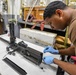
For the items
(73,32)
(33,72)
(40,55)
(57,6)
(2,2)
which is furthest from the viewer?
(2,2)

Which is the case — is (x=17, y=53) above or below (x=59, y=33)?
below

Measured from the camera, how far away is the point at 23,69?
1.14 meters

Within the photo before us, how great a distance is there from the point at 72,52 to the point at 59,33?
86 cm

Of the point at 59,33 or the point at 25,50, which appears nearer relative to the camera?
the point at 25,50

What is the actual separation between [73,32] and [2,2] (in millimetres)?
2800

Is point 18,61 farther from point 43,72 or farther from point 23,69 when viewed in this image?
point 43,72

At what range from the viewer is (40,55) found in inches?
48.4

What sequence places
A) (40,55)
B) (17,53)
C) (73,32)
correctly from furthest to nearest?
(17,53) < (40,55) < (73,32)

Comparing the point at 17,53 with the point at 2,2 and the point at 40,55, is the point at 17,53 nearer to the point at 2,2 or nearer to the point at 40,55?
the point at 40,55

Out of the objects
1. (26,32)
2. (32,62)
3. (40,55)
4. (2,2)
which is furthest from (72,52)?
(2,2)

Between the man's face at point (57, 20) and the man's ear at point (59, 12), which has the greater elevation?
the man's ear at point (59, 12)

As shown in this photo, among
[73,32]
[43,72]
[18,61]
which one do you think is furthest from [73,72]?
[18,61]

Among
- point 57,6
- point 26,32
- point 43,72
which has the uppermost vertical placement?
point 57,6

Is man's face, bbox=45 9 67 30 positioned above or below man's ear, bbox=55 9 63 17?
below
